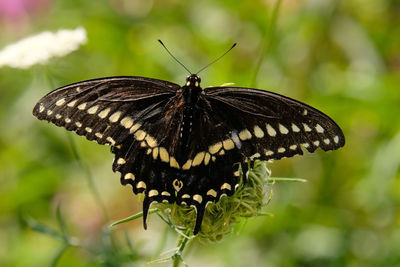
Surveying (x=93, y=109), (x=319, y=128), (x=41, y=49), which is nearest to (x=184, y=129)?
(x=93, y=109)

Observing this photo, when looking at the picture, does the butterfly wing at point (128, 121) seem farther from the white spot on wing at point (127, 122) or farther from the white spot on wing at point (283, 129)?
the white spot on wing at point (283, 129)

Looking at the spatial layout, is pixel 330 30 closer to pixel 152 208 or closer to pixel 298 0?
pixel 298 0

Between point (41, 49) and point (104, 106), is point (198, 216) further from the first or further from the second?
point (41, 49)

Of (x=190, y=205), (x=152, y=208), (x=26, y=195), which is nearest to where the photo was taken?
(x=190, y=205)

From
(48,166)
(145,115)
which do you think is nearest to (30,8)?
(48,166)

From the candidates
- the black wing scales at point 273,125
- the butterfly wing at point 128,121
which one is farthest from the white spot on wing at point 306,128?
the butterfly wing at point 128,121
